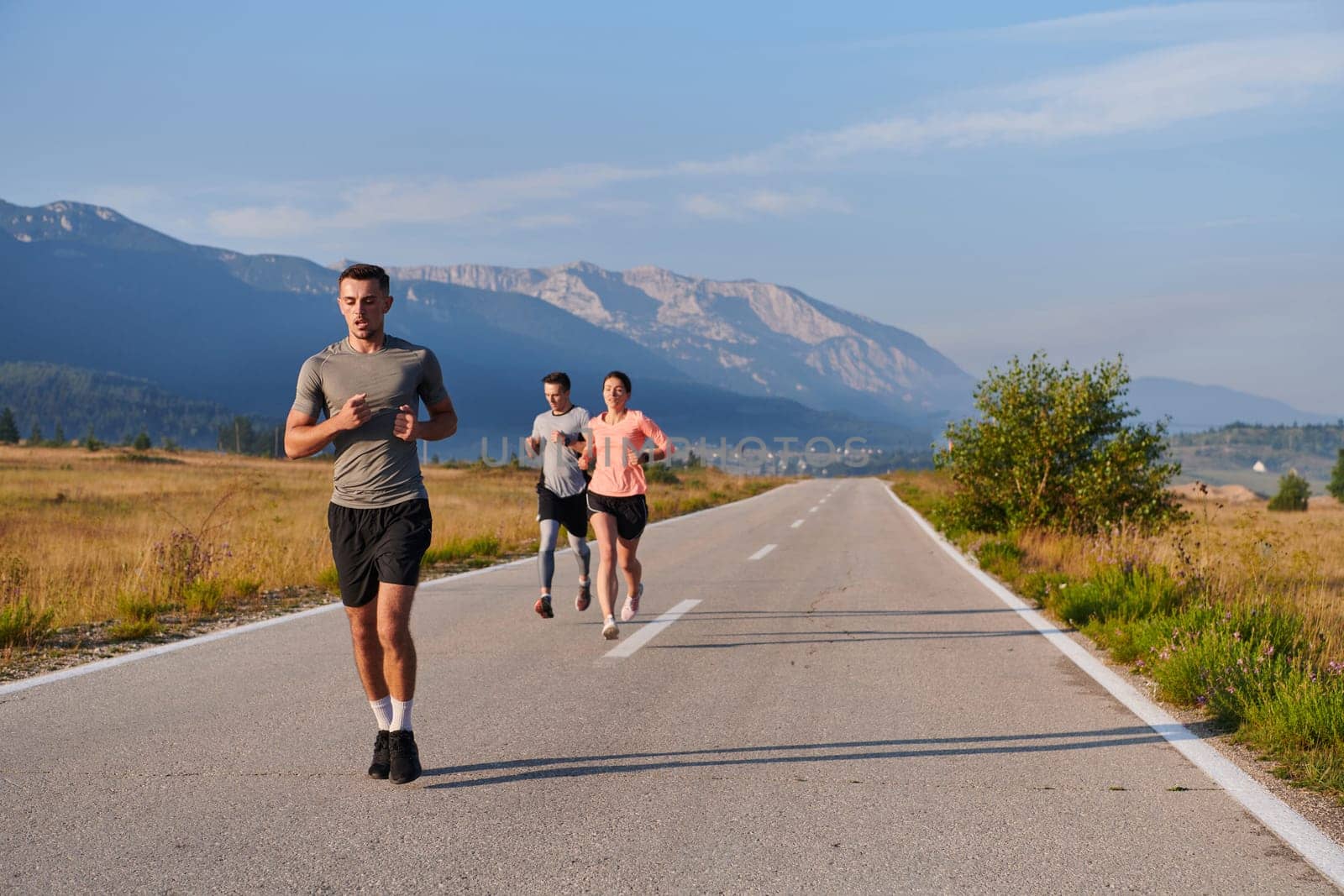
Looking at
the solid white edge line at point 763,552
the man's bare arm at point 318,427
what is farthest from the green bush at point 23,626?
the solid white edge line at point 763,552

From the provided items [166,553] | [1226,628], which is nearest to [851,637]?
[1226,628]

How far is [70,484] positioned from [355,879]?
3776 centimetres

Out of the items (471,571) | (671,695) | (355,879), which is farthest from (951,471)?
(355,879)

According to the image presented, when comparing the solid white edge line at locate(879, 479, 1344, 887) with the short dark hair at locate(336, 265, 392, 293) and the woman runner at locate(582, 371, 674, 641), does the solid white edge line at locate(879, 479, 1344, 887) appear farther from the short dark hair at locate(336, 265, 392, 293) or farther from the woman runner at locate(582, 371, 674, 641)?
the short dark hair at locate(336, 265, 392, 293)

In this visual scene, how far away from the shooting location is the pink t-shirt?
8406 mm

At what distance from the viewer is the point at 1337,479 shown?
232ft

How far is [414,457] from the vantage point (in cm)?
471

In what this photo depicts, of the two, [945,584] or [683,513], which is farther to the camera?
[683,513]

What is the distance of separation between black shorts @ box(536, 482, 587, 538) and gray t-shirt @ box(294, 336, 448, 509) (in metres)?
4.47

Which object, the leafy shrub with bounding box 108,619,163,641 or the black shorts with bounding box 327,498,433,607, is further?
the leafy shrub with bounding box 108,619,163,641

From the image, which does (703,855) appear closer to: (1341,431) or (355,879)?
(355,879)

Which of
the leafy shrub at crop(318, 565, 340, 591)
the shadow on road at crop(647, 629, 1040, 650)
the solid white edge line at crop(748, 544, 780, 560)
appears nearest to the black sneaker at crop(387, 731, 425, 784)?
the shadow on road at crop(647, 629, 1040, 650)

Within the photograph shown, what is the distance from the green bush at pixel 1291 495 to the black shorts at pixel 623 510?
46.1 m

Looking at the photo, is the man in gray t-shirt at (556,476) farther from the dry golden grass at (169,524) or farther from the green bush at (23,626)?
the green bush at (23,626)
